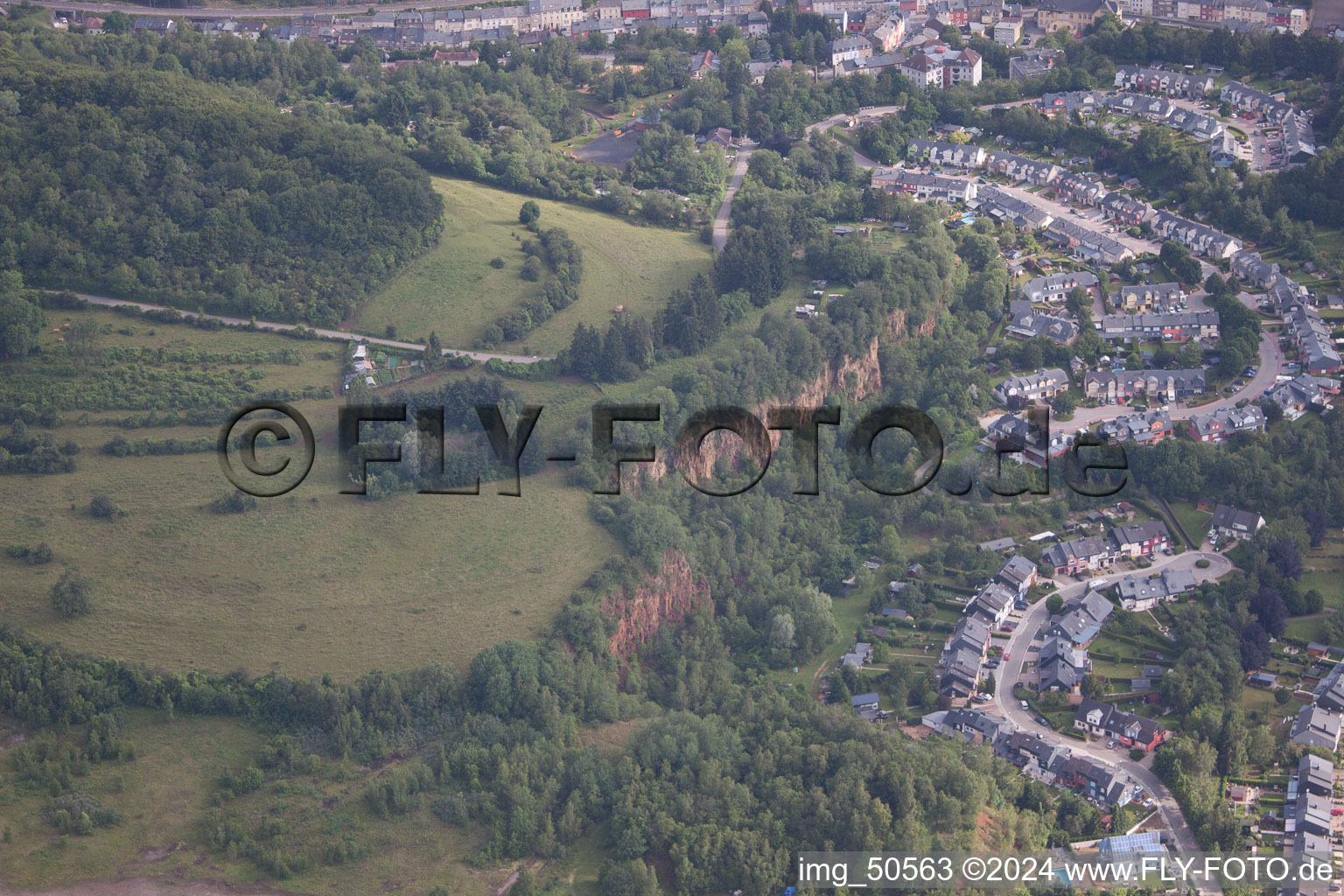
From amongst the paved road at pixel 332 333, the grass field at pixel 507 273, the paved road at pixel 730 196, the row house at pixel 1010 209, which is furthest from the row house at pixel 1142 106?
the paved road at pixel 332 333

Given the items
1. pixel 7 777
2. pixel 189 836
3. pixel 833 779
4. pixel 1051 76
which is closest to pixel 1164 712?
pixel 833 779

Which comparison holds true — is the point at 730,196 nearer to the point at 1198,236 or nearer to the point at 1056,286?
the point at 1056,286

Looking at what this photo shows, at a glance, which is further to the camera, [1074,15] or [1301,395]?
[1074,15]

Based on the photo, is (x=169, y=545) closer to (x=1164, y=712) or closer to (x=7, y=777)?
(x=7, y=777)

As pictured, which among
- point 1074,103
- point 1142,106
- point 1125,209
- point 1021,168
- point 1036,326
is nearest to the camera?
point 1036,326

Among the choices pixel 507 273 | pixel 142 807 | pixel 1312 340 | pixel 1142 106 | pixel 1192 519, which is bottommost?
pixel 142 807

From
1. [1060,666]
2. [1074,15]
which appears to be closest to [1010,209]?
[1074,15]

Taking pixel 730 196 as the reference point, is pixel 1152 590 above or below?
below

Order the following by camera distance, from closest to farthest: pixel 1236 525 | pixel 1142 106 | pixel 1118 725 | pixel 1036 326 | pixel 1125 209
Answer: pixel 1118 725 → pixel 1236 525 → pixel 1036 326 → pixel 1125 209 → pixel 1142 106
